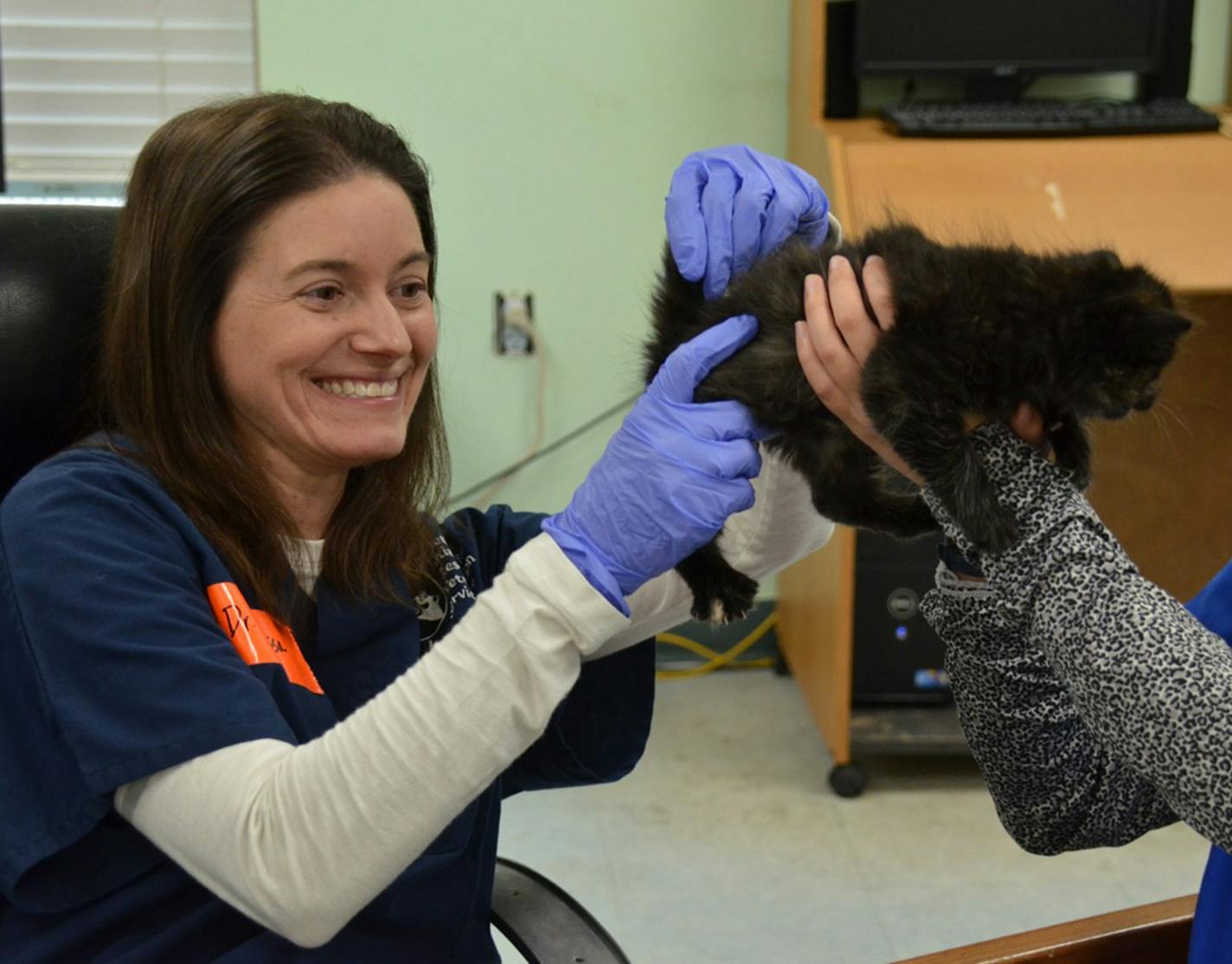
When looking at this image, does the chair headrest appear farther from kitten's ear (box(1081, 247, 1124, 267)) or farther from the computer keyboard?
the computer keyboard

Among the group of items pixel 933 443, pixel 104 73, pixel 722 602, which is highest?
pixel 104 73

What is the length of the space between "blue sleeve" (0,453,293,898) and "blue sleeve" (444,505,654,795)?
16.4 inches

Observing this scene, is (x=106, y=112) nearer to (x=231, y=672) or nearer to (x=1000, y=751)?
(x=231, y=672)

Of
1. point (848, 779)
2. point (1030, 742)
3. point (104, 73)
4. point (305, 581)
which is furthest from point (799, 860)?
point (104, 73)

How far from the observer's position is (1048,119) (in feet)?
8.97

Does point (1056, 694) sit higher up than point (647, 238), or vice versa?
point (647, 238)

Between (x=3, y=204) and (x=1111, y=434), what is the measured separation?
2298 mm

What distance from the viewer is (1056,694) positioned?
123cm

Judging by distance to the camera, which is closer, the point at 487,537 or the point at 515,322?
the point at 487,537

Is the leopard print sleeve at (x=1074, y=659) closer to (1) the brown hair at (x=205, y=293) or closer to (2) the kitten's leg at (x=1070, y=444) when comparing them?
(2) the kitten's leg at (x=1070, y=444)

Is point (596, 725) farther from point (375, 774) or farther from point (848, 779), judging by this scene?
point (848, 779)

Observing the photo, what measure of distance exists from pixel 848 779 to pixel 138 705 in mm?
2047

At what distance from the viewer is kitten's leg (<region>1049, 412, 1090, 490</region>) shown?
1.29 metres

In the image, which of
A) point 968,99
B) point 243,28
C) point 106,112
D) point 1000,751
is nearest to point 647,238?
point 968,99
